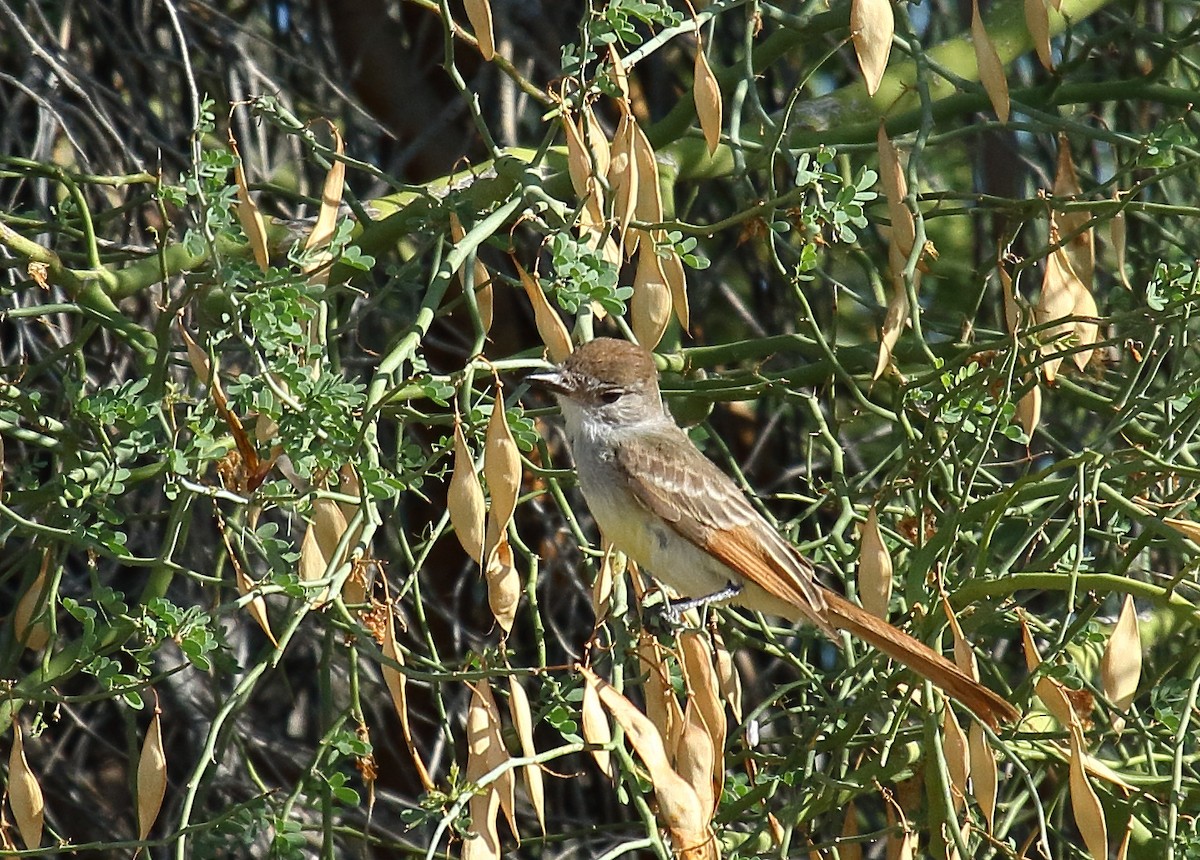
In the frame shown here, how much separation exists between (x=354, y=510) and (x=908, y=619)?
1173 mm

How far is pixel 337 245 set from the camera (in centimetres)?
302

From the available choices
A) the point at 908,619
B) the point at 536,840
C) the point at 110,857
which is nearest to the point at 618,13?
the point at 908,619

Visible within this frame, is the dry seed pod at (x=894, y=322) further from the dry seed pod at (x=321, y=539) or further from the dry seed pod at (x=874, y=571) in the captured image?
the dry seed pod at (x=321, y=539)

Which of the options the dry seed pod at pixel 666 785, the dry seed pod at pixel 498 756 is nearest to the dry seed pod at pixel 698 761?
the dry seed pod at pixel 666 785

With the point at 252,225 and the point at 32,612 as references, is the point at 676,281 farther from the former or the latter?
the point at 32,612

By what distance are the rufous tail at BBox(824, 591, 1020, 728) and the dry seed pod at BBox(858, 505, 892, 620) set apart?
0.08 m

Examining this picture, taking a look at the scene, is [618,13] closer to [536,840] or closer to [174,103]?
[536,840]

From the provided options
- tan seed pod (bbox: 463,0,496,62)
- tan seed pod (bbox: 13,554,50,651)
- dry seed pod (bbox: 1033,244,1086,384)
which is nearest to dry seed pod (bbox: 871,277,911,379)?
dry seed pod (bbox: 1033,244,1086,384)

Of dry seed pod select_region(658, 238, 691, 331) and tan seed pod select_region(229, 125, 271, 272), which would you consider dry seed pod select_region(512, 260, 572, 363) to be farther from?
tan seed pod select_region(229, 125, 271, 272)

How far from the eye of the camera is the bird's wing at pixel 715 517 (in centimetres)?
370

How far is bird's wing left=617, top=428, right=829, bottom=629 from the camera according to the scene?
146 inches

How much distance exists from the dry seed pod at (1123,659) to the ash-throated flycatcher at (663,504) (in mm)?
664

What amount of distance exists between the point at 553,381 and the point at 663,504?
519 mm

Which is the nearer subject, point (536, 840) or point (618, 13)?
point (618, 13)
